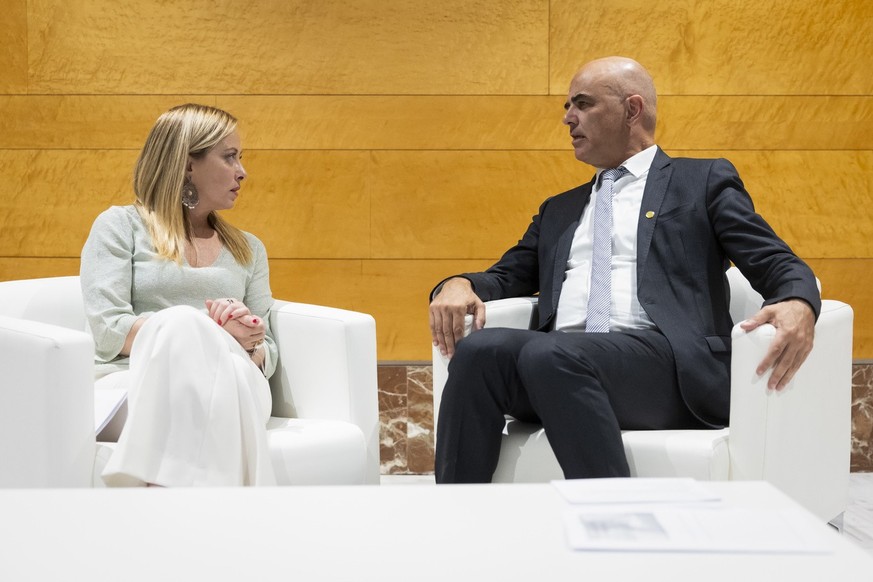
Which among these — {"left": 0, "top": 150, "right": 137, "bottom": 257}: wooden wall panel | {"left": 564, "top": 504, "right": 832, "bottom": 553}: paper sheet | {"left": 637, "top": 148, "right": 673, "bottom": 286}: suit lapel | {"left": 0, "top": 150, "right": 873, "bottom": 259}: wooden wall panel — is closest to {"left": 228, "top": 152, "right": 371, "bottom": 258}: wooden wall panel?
{"left": 0, "top": 150, "right": 873, "bottom": 259}: wooden wall panel

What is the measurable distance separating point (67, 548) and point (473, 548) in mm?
483

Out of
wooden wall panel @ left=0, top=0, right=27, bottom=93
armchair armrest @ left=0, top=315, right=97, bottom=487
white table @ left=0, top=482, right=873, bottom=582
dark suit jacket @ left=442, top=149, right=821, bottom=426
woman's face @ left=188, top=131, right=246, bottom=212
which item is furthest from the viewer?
wooden wall panel @ left=0, top=0, right=27, bottom=93

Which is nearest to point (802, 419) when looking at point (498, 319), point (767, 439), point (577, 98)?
point (767, 439)

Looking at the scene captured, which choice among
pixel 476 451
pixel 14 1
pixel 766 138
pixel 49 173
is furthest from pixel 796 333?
pixel 14 1

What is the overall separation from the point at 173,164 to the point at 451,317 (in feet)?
2.94

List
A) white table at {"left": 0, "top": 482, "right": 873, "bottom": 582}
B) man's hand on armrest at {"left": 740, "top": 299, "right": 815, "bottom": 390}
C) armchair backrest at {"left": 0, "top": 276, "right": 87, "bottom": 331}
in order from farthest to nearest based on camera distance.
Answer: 1. armchair backrest at {"left": 0, "top": 276, "right": 87, "bottom": 331}
2. man's hand on armrest at {"left": 740, "top": 299, "right": 815, "bottom": 390}
3. white table at {"left": 0, "top": 482, "right": 873, "bottom": 582}

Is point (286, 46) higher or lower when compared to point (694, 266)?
higher

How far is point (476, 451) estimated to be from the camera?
2.23 metres

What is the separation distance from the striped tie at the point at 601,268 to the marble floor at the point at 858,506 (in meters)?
1.04

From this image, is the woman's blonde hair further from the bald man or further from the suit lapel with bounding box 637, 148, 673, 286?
the suit lapel with bounding box 637, 148, 673, 286

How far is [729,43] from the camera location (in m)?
3.64

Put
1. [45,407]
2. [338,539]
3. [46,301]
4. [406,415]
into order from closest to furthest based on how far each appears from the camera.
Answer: [338,539] → [45,407] → [46,301] → [406,415]

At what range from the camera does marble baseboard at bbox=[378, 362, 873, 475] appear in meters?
3.72

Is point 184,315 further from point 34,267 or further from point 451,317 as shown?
point 34,267
